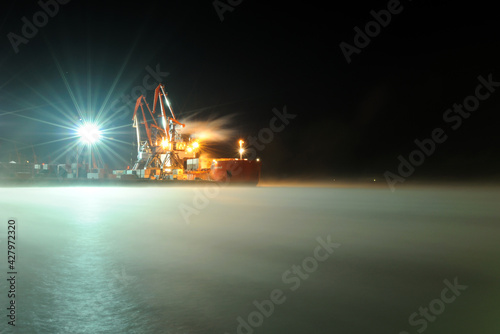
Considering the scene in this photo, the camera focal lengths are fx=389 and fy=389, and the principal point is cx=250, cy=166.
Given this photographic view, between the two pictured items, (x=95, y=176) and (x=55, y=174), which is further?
A: (x=95, y=176)

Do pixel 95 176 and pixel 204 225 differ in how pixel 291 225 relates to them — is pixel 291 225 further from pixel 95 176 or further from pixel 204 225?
pixel 95 176

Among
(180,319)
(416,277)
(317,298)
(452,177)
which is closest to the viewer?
(180,319)

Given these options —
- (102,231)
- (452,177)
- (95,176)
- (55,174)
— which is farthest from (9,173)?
(452,177)

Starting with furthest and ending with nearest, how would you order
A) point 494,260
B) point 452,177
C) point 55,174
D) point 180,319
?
1. point 452,177
2. point 55,174
3. point 494,260
4. point 180,319

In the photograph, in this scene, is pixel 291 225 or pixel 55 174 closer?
pixel 291 225

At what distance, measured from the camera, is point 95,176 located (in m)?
48.3

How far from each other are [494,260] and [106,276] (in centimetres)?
511

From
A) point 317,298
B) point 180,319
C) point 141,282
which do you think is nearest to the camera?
point 180,319

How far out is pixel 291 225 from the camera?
29.5ft

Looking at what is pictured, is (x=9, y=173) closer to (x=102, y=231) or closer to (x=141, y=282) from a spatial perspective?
(x=102, y=231)

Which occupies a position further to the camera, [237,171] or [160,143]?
[160,143]

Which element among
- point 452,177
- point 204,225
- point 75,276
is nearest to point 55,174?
point 204,225

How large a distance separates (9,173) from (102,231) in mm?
46110

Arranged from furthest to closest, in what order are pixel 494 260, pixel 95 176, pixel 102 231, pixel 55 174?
pixel 95 176 < pixel 55 174 < pixel 102 231 < pixel 494 260
